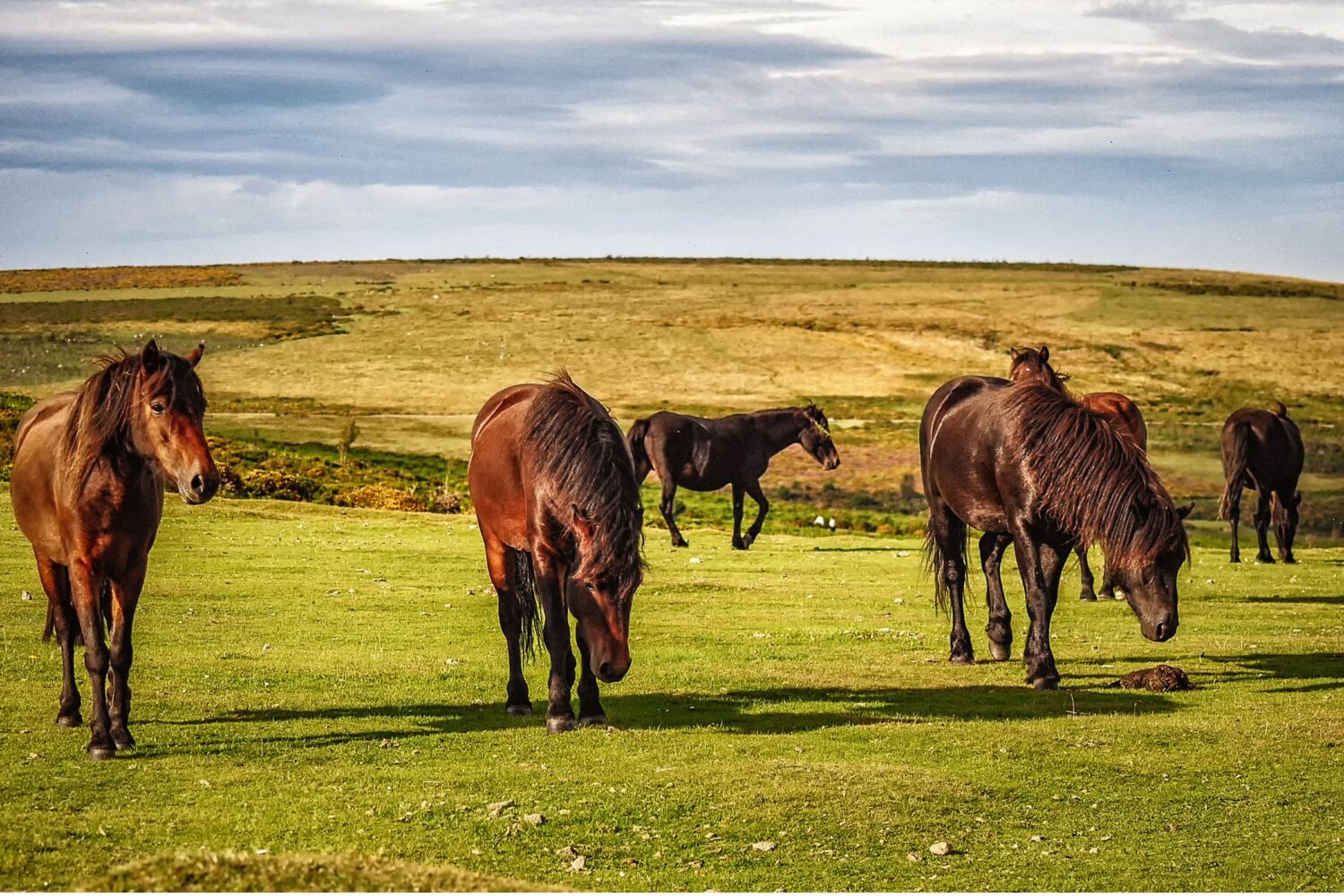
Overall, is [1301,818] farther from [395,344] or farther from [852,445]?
[395,344]

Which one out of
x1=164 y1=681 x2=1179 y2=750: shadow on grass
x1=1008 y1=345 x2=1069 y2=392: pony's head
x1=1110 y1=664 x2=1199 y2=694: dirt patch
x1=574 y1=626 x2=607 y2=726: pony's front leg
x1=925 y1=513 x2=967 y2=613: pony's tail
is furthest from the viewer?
x1=1008 y1=345 x2=1069 y2=392: pony's head

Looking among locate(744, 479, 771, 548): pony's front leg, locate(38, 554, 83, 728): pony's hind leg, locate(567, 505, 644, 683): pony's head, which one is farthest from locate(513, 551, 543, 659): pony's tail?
locate(744, 479, 771, 548): pony's front leg

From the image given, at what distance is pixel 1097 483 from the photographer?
Result: 12719 millimetres

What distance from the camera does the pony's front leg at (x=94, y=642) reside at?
1020 centimetres

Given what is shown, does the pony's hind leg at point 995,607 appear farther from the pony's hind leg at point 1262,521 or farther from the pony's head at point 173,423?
the pony's hind leg at point 1262,521

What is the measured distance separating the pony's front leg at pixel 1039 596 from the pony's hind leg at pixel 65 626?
8183 millimetres

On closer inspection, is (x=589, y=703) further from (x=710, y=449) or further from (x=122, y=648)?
(x=710, y=449)

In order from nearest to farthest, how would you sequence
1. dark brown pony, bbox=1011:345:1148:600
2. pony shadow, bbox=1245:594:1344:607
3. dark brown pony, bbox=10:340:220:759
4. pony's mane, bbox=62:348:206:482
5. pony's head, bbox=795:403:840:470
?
1. dark brown pony, bbox=10:340:220:759
2. pony's mane, bbox=62:348:206:482
3. dark brown pony, bbox=1011:345:1148:600
4. pony shadow, bbox=1245:594:1344:607
5. pony's head, bbox=795:403:840:470

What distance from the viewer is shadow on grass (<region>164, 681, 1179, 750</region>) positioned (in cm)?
1158

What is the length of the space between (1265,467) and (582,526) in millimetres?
21058

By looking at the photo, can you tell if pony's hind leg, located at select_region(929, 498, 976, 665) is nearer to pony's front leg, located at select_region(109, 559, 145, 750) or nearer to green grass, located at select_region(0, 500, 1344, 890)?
green grass, located at select_region(0, 500, 1344, 890)

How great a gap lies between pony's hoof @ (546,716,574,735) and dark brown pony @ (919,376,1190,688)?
186 inches

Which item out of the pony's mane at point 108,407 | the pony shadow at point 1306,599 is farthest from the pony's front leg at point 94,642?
the pony shadow at point 1306,599

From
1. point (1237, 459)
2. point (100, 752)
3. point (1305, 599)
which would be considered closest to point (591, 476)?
point (100, 752)
